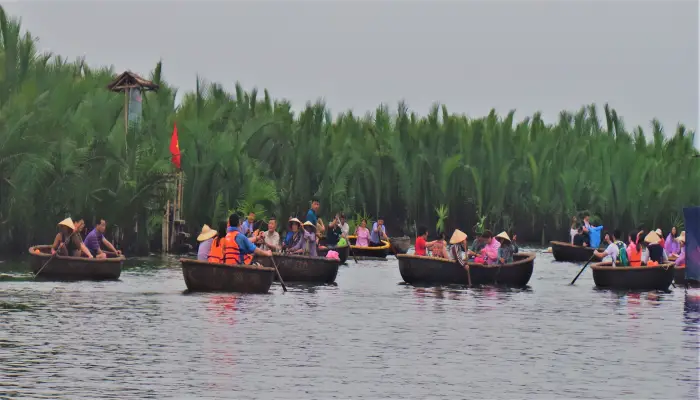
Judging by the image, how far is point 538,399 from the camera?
58.2 ft

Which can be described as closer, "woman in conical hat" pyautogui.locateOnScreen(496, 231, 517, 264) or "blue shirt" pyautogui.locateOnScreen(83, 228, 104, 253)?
"blue shirt" pyautogui.locateOnScreen(83, 228, 104, 253)

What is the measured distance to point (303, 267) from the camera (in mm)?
35656

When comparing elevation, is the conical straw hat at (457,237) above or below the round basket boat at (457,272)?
above

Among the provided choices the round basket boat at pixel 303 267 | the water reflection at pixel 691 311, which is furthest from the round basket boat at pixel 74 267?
the water reflection at pixel 691 311

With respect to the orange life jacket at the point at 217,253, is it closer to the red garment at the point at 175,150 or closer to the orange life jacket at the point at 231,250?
the orange life jacket at the point at 231,250

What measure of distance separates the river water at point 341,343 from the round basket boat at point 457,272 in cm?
46

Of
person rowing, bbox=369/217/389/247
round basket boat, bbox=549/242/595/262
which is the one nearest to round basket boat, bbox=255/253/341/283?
person rowing, bbox=369/217/389/247

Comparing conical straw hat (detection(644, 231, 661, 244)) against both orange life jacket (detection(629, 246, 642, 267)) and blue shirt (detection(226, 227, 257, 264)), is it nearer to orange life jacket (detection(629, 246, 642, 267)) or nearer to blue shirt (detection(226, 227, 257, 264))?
orange life jacket (detection(629, 246, 642, 267))

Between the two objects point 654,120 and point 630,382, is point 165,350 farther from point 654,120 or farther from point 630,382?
point 654,120

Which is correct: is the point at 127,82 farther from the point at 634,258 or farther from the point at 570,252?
the point at 634,258

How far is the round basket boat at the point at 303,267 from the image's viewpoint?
116 ft

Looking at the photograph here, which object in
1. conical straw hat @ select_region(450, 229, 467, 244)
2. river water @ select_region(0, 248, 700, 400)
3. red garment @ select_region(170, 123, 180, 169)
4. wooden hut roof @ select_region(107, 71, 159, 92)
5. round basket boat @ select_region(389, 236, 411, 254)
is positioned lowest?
river water @ select_region(0, 248, 700, 400)

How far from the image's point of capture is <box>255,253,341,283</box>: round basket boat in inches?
1389

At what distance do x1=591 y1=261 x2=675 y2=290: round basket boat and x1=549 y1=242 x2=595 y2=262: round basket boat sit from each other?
17.8 metres
